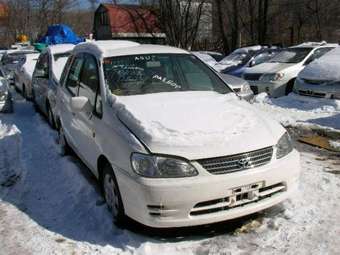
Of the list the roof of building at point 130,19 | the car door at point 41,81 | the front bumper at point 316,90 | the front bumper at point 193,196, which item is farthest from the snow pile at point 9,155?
the roof of building at point 130,19

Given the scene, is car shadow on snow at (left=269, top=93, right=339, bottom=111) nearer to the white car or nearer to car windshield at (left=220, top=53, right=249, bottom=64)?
the white car

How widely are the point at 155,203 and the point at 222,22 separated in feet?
101

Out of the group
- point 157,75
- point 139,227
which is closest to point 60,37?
point 157,75

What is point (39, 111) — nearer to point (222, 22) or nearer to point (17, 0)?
point (222, 22)

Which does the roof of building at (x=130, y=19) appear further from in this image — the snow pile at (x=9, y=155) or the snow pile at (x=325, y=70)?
the snow pile at (x=9, y=155)

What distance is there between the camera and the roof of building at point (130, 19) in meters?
42.9

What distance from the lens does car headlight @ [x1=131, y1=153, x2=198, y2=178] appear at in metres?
3.75

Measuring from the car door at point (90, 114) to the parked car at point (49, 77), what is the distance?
2761mm

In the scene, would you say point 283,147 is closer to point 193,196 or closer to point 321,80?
point 193,196

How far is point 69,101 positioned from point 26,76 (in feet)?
27.2

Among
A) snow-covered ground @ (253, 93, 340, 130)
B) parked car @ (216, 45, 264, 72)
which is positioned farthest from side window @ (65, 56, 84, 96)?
parked car @ (216, 45, 264, 72)

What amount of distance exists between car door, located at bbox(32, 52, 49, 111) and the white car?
15.0 ft

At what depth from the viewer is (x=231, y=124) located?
13.8ft

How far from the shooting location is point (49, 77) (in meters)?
9.17
